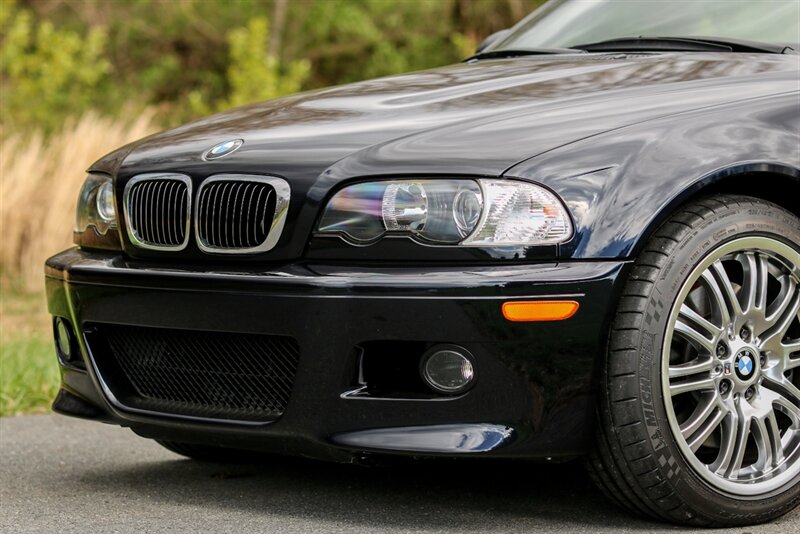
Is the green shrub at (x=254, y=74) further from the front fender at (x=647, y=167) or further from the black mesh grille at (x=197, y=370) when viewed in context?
the front fender at (x=647, y=167)

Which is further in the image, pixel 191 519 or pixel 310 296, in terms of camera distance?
pixel 191 519

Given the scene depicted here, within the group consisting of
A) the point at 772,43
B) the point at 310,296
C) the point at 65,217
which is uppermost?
the point at 772,43

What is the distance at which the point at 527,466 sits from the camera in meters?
4.19

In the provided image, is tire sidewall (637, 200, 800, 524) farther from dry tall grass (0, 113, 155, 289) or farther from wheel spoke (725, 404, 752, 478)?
dry tall grass (0, 113, 155, 289)

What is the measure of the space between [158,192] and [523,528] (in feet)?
4.42

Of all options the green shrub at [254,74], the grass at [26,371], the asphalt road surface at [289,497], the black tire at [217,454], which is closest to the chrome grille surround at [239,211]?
the asphalt road surface at [289,497]

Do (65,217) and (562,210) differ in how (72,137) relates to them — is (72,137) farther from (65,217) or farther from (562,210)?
(562,210)

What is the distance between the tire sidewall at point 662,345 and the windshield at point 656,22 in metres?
0.91

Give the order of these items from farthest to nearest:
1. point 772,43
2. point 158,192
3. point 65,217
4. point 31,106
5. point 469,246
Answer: point 31,106, point 65,217, point 772,43, point 158,192, point 469,246

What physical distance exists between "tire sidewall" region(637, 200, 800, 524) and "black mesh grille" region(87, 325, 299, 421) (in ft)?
2.91

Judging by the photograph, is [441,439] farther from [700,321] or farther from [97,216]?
[97,216]

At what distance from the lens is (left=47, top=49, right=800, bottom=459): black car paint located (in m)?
3.15

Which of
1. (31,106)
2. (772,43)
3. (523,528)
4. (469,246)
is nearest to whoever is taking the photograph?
(469,246)

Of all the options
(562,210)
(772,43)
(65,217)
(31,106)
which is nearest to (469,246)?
(562,210)
